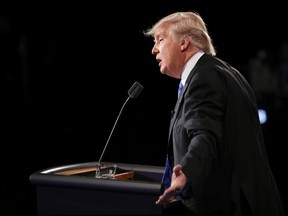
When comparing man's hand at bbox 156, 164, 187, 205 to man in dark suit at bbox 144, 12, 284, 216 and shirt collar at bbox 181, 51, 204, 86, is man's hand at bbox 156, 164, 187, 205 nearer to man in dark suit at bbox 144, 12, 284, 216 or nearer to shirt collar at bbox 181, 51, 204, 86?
man in dark suit at bbox 144, 12, 284, 216

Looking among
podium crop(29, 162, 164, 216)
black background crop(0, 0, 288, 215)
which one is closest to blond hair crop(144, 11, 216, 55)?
podium crop(29, 162, 164, 216)

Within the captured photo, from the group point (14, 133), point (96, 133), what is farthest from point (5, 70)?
point (96, 133)

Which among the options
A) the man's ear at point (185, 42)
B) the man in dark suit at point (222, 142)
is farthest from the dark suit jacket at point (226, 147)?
the man's ear at point (185, 42)

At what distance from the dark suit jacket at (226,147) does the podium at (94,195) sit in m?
0.14

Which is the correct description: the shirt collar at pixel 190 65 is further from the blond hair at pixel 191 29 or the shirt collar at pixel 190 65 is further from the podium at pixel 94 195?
the podium at pixel 94 195

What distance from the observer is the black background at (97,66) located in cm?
600

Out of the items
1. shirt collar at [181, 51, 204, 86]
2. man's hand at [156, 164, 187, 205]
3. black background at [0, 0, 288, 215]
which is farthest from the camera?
black background at [0, 0, 288, 215]

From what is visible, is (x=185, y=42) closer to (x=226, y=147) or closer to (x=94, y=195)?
(x=226, y=147)

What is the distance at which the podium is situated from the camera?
1.67m

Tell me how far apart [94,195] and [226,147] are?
1.48ft

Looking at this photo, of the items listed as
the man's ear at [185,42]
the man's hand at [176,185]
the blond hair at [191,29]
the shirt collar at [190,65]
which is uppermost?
the blond hair at [191,29]

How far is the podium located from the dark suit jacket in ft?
0.48

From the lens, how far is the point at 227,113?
174 cm

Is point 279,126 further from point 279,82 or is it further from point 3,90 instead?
point 3,90
